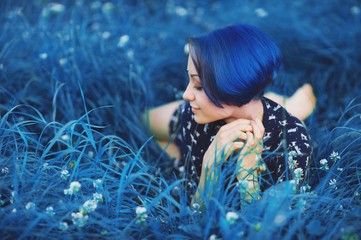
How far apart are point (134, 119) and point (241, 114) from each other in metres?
0.91

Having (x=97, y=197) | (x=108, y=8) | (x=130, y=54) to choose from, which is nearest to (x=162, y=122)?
(x=130, y=54)

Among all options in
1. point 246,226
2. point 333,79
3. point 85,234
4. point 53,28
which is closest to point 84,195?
point 85,234

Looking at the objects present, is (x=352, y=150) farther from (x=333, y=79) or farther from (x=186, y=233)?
(x=333, y=79)

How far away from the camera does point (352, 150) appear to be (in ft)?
7.88

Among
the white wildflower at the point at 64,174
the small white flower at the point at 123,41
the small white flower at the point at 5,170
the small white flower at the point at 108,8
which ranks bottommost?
the white wildflower at the point at 64,174

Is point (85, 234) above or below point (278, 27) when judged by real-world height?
below

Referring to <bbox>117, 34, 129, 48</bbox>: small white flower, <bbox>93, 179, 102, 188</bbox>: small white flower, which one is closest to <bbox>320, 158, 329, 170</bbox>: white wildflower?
<bbox>93, 179, 102, 188</bbox>: small white flower

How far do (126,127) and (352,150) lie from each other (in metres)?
1.35

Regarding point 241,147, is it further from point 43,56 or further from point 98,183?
point 43,56

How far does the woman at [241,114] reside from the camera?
1.97 meters

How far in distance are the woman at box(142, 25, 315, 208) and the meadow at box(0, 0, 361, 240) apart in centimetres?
14

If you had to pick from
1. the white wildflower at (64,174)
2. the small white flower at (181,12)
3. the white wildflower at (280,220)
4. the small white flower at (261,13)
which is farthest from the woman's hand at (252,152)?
the small white flower at (181,12)

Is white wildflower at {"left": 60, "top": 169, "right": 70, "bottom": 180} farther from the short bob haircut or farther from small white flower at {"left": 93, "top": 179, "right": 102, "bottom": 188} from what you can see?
the short bob haircut

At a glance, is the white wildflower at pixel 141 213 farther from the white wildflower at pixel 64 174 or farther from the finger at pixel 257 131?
the finger at pixel 257 131
